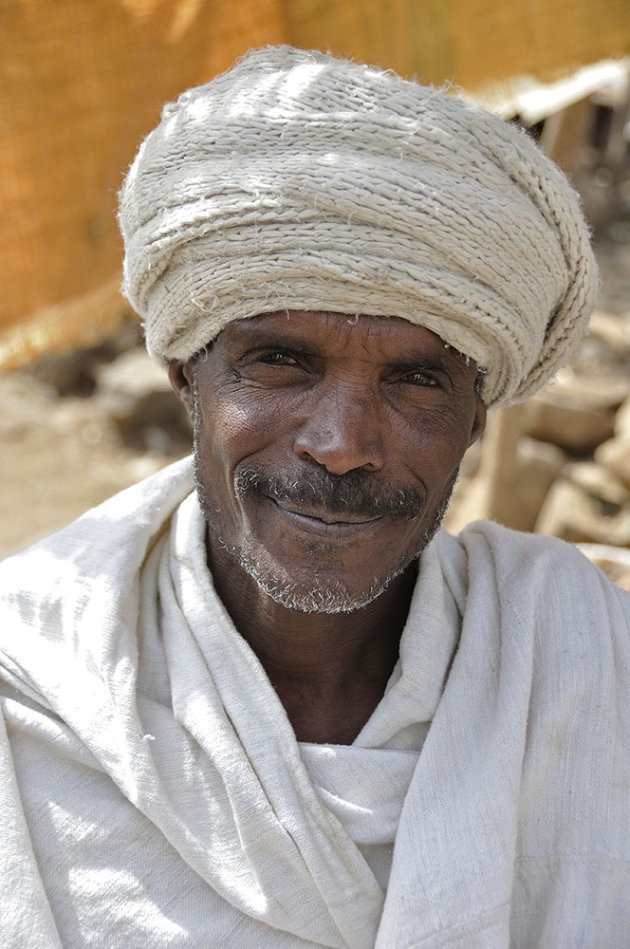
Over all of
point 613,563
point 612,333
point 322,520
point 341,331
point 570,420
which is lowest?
point 570,420

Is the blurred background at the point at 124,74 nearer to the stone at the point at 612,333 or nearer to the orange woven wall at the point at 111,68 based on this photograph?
the orange woven wall at the point at 111,68

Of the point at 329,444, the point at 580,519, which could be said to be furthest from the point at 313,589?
the point at 580,519

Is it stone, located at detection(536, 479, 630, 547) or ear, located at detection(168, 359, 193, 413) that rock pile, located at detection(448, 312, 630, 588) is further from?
ear, located at detection(168, 359, 193, 413)

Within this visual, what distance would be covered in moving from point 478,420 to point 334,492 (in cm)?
52

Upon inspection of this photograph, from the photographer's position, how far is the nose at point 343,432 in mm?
1947

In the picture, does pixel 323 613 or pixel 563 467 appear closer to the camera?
pixel 323 613

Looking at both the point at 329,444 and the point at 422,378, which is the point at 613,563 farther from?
the point at 329,444

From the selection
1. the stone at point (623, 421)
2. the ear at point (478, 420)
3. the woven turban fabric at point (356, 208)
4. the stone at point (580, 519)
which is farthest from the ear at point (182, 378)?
the stone at point (623, 421)

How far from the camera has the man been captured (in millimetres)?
1960

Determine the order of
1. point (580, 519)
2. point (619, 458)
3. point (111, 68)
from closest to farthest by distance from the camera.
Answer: point (111, 68), point (580, 519), point (619, 458)

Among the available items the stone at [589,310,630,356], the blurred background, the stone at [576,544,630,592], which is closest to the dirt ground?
the stone at [589,310,630,356]

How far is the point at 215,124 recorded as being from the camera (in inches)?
80.9

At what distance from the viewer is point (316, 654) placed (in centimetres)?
232

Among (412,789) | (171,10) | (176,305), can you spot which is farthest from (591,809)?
(171,10)
